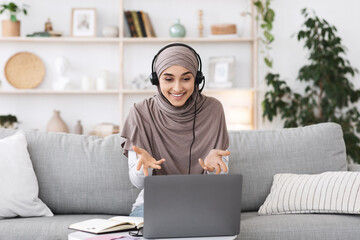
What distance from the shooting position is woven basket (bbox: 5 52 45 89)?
449 centimetres

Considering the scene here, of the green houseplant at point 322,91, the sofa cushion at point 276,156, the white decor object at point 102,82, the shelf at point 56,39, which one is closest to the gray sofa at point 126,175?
the sofa cushion at point 276,156

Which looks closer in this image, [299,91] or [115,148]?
[115,148]

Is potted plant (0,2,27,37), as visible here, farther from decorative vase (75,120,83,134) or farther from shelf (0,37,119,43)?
decorative vase (75,120,83,134)

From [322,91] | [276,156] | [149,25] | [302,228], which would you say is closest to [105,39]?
[149,25]

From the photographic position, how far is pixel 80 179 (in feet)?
7.54

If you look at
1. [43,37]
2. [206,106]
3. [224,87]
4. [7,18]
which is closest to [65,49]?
[43,37]

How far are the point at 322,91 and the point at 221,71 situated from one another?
94 cm

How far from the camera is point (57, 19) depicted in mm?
4578

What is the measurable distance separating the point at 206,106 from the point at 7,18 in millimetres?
3206

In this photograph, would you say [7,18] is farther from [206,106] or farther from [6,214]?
[206,106]

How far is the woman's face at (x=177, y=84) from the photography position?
1.85 m

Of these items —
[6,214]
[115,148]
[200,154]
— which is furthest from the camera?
[115,148]

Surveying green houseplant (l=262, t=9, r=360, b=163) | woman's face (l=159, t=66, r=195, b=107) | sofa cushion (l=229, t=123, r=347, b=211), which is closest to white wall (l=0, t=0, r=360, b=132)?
green houseplant (l=262, t=9, r=360, b=163)

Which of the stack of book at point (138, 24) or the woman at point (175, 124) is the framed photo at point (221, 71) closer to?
the stack of book at point (138, 24)
